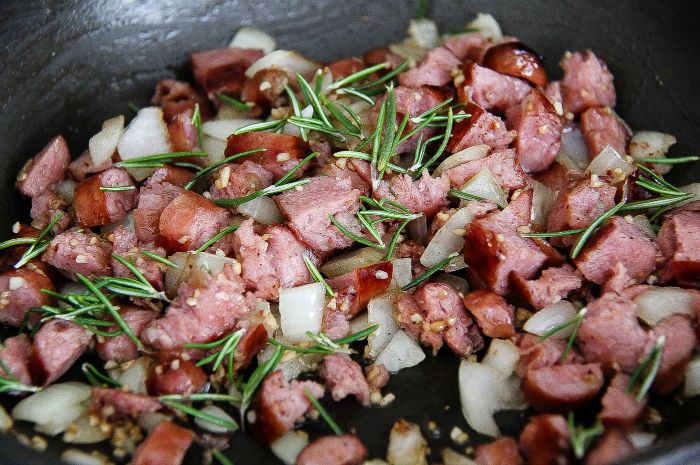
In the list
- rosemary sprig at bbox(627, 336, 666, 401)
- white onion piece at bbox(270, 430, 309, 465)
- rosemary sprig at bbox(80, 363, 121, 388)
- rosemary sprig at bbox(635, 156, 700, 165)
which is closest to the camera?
rosemary sprig at bbox(627, 336, 666, 401)

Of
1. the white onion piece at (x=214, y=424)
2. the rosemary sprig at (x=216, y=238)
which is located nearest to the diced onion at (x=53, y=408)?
the white onion piece at (x=214, y=424)

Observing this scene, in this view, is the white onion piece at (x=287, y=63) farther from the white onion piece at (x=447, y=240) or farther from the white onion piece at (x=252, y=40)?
the white onion piece at (x=447, y=240)

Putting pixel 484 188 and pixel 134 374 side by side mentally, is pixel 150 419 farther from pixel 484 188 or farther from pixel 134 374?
pixel 484 188

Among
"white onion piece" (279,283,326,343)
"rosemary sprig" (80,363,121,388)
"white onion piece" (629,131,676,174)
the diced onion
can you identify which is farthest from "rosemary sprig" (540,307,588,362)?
the diced onion

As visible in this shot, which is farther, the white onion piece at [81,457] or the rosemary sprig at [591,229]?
the rosemary sprig at [591,229]

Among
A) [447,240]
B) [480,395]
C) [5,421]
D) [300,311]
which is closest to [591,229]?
[447,240]

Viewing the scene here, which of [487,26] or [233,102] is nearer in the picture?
[233,102]

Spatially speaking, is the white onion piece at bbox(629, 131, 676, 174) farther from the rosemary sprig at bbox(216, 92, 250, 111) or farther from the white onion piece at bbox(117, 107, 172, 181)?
the white onion piece at bbox(117, 107, 172, 181)
